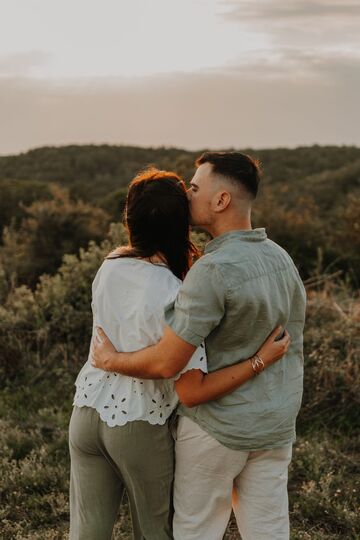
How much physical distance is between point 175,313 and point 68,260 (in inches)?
198

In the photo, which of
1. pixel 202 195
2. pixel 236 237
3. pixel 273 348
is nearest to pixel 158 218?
pixel 202 195

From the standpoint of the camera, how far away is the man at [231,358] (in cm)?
238

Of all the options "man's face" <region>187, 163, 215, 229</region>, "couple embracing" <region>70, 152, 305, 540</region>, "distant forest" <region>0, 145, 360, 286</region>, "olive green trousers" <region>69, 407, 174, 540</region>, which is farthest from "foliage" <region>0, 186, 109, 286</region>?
"man's face" <region>187, 163, 215, 229</region>

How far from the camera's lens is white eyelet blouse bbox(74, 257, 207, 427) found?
98.1 inches

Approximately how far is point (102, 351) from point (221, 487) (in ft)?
2.16

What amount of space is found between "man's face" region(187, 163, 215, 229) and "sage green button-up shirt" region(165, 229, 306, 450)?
0.10m

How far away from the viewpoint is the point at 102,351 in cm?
259

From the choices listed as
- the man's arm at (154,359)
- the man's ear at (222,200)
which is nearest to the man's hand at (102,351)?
the man's arm at (154,359)

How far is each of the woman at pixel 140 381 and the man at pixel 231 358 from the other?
6 centimetres

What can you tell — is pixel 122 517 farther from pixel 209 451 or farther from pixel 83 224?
pixel 83 224

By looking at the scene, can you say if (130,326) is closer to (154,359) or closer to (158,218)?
(154,359)

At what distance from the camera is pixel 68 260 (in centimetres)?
730

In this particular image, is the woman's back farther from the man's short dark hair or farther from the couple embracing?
the man's short dark hair

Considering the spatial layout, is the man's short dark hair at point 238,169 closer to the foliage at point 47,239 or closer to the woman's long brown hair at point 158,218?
the woman's long brown hair at point 158,218
